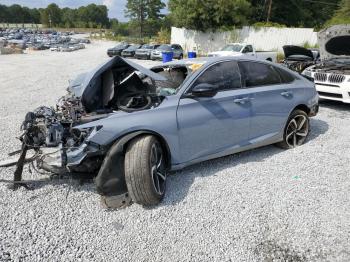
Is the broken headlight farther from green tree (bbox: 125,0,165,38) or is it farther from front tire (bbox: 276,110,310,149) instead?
green tree (bbox: 125,0,165,38)

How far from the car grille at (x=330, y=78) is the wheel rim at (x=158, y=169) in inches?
238

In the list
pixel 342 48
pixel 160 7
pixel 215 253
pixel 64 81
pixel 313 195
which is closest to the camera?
pixel 215 253

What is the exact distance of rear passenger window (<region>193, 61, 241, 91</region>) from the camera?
13.5 feet

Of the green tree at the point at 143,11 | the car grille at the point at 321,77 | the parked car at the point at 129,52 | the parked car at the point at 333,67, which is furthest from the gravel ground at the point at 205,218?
the green tree at the point at 143,11

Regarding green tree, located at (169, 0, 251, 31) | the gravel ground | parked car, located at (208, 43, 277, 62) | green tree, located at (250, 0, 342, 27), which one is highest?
green tree, located at (250, 0, 342, 27)

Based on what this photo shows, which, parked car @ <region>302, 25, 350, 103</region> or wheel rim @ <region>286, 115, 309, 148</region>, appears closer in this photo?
wheel rim @ <region>286, 115, 309, 148</region>

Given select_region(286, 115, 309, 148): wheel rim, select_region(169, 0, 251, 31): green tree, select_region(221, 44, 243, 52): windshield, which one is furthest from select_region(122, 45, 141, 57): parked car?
select_region(286, 115, 309, 148): wheel rim

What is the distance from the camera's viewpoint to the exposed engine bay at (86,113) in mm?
3365

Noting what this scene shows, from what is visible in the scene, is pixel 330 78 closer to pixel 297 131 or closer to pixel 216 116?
pixel 297 131

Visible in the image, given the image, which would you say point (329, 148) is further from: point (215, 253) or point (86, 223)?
point (86, 223)

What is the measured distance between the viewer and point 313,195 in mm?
3799

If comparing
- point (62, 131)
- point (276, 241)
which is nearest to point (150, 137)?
point (62, 131)

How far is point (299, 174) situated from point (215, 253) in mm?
2077

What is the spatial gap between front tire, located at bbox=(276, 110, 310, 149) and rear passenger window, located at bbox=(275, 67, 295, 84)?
1.76 ft
